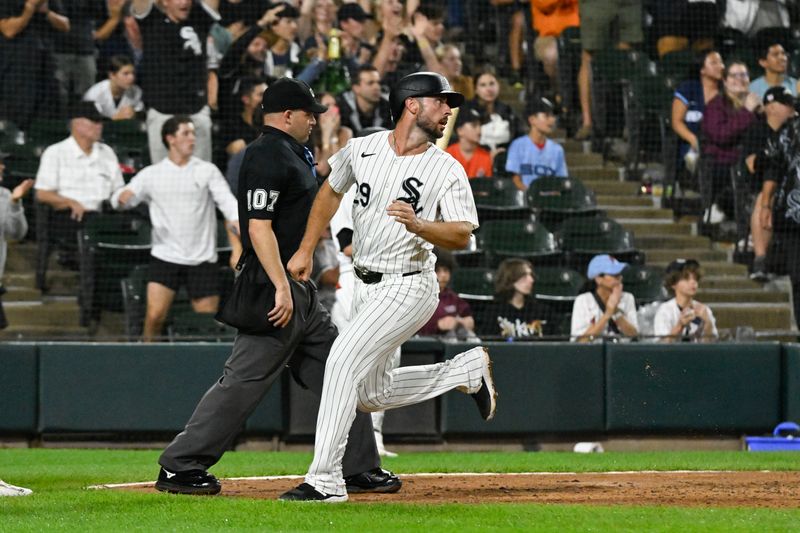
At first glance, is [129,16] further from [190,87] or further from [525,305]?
[525,305]

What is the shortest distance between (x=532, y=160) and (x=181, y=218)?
3.40 m

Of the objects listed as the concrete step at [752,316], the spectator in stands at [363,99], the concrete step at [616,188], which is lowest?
the concrete step at [752,316]

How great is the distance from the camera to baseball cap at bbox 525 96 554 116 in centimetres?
1255

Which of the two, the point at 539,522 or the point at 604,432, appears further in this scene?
the point at 604,432

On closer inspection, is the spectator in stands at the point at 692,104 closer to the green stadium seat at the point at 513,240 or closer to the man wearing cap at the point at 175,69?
the green stadium seat at the point at 513,240

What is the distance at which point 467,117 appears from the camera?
1210 cm

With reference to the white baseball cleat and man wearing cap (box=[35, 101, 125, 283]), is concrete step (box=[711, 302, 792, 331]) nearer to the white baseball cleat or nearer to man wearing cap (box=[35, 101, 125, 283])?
man wearing cap (box=[35, 101, 125, 283])

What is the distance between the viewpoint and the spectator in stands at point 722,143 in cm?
1280

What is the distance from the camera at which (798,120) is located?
11844 mm

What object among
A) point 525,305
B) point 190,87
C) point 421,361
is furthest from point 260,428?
point 190,87

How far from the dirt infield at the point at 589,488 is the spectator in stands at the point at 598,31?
638 centimetres

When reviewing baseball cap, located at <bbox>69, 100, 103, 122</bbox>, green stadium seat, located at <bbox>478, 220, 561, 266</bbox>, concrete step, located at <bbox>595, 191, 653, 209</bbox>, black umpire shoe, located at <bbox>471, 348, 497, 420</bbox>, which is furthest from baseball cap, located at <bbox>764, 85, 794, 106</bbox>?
black umpire shoe, located at <bbox>471, 348, 497, 420</bbox>

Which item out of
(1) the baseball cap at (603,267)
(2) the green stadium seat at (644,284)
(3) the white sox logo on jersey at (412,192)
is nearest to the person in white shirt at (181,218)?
(1) the baseball cap at (603,267)

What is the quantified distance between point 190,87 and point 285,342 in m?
6.05
